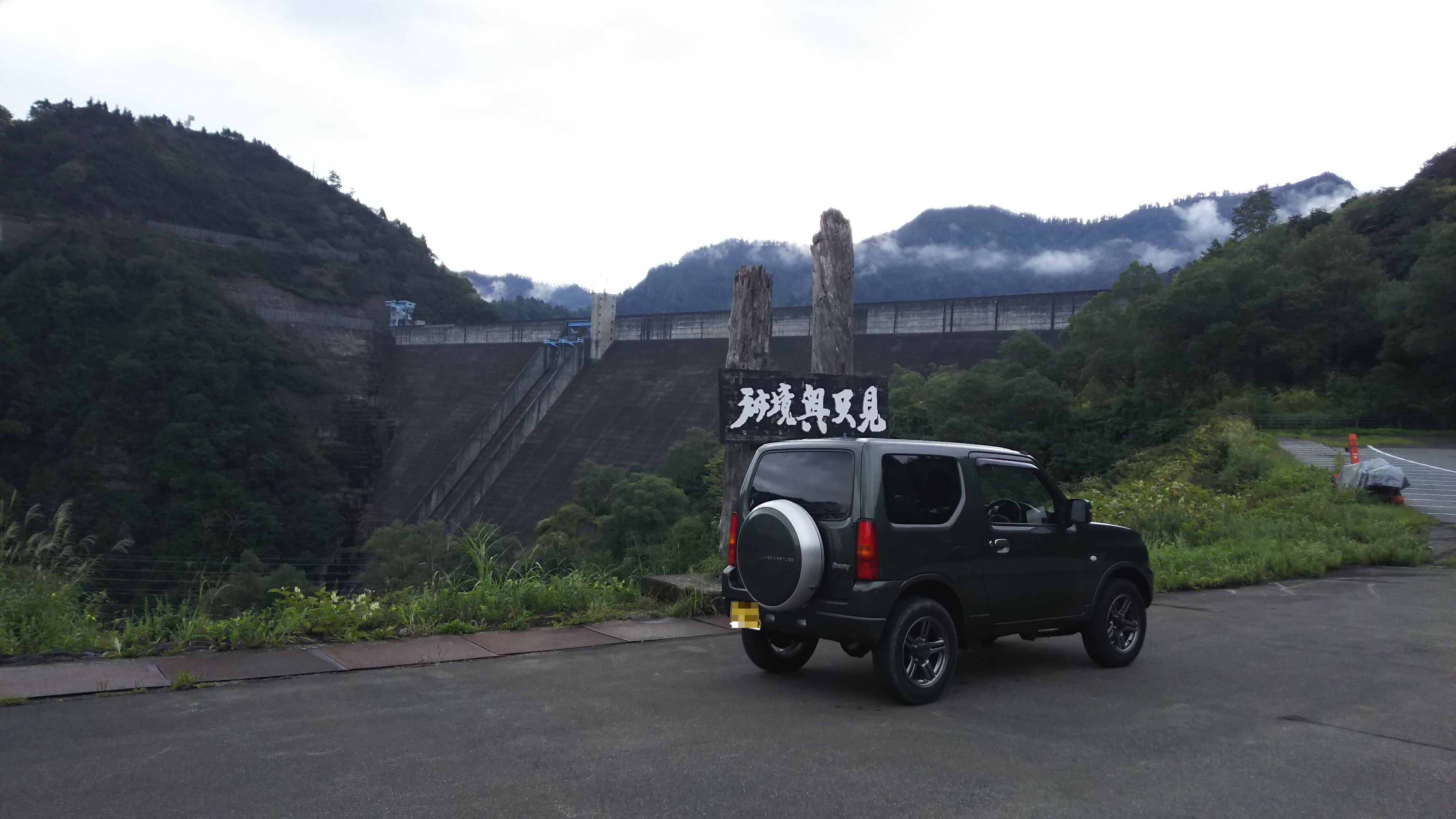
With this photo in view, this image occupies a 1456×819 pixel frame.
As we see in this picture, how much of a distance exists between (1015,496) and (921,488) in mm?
822

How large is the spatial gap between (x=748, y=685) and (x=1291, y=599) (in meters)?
5.59

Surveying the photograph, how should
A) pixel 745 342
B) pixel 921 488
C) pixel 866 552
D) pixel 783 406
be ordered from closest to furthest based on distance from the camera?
1. pixel 866 552
2. pixel 921 488
3. pixel 783 406
4. pixel 745 342

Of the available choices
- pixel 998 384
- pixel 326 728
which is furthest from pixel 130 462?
pixel 326 728

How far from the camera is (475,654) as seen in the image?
16.8 ft

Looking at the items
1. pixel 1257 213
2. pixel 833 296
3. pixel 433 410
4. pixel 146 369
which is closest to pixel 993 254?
pixel 1257 213

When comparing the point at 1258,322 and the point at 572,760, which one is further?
the point at 1258,322

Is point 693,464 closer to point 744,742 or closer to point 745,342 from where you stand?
point 745,342

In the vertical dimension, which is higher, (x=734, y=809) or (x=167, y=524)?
(x=734, y=809)

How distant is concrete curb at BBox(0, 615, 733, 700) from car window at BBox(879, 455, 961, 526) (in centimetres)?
194

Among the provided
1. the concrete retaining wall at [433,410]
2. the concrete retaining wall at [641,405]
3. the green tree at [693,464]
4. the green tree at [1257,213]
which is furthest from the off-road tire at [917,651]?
the green tree at [1257,213]

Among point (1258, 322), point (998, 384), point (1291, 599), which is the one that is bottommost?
point (1291, 599)

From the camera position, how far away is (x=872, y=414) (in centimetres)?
737

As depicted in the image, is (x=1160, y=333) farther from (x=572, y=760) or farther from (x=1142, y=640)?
(x=572, y=760)

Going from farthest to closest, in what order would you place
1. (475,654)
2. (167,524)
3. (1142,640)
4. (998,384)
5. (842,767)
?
(167,524)
(998,384)
(1142,640)
(475,654)
(842,767)
